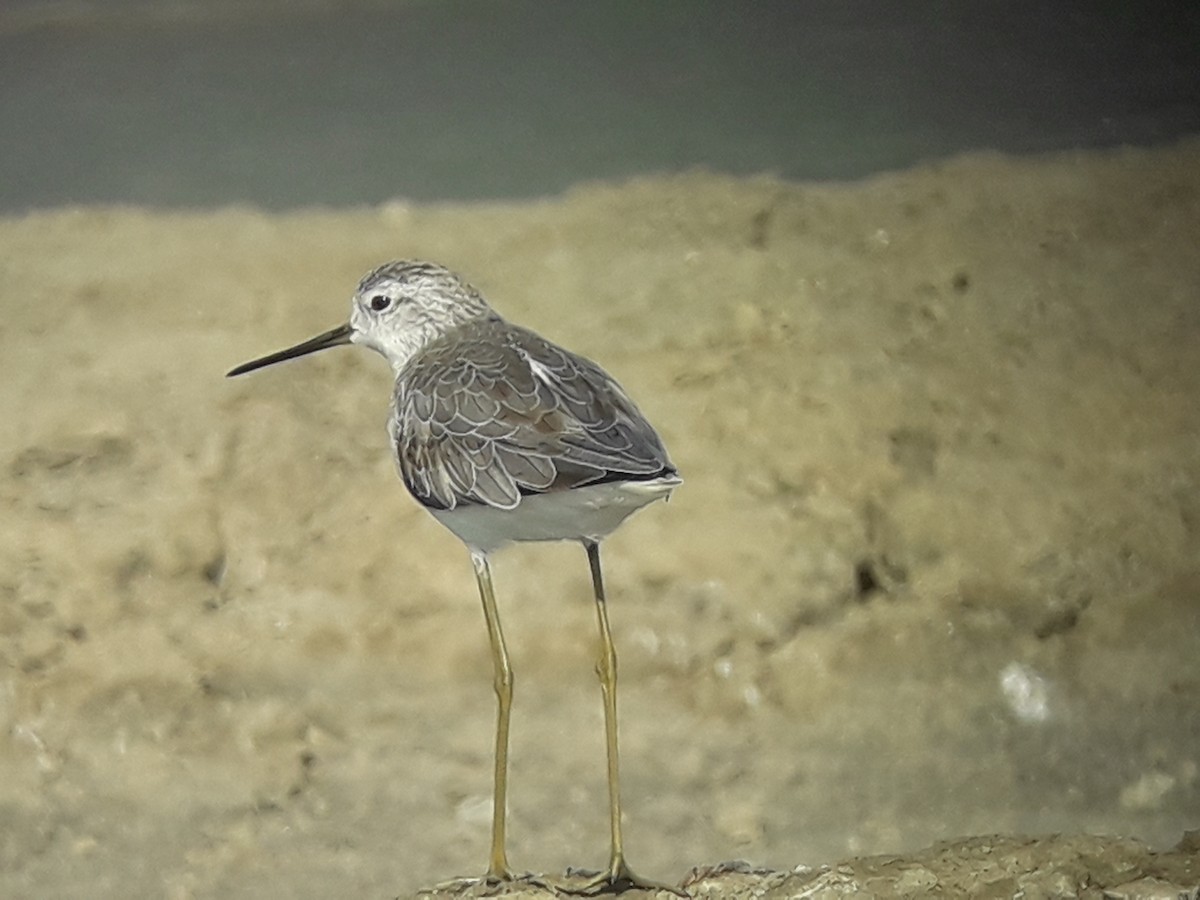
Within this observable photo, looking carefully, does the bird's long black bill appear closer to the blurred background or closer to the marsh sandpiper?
the marsh sandpiper

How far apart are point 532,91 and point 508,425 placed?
81cm

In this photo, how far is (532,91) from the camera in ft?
8.25

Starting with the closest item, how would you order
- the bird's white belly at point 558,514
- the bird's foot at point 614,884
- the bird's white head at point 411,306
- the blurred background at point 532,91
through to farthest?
1. the bird's white belly at point 558,514
2. the bird's foot at point 614,884
3. the bird's white head at point 411,306
4. the blurred background at point 532,91

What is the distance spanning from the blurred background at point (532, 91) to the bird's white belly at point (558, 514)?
30.0 inches

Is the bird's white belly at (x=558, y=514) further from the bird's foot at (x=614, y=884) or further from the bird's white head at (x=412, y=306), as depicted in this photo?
the bird's foot at (x=614, y=884)

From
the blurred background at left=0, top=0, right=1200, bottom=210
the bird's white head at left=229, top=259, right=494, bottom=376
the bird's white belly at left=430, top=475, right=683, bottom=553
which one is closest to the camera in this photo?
the bird's white belly at left=430, top=475, right=683, bottom=553

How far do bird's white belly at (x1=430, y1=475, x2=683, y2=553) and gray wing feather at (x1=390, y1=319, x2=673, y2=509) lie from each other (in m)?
0.02

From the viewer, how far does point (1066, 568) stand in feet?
8.46

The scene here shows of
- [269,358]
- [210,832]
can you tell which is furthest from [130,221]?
[210,832]

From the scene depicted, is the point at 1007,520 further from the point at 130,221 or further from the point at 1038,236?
the point at 130,221

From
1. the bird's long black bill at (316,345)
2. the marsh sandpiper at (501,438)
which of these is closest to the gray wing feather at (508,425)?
the marsh sandpiper at (501,438)

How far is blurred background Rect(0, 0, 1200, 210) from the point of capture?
246 cm

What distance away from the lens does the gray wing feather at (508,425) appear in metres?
1.86

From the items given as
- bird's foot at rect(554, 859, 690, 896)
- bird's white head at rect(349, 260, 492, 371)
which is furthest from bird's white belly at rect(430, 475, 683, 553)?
bird's foot at rect(554, 859, 690, 896)
